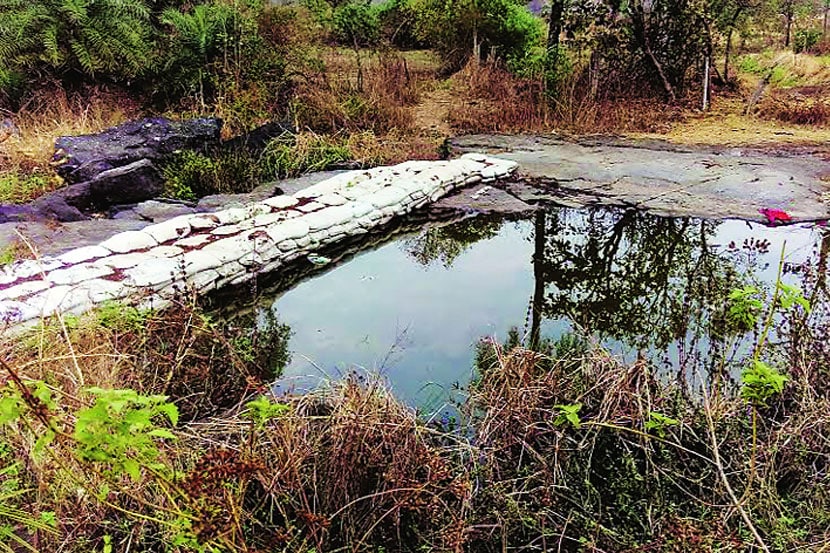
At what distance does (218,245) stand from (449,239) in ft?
6.05

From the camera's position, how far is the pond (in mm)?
3641

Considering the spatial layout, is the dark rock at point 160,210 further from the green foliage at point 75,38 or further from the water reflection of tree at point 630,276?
the green foliage at point 75,38

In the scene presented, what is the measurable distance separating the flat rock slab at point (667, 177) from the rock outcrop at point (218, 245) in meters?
0.77

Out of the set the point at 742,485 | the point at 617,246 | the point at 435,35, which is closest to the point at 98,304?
the point at 742,485

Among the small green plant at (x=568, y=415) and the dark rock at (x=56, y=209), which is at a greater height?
the dark rock at (x=56, y=209)

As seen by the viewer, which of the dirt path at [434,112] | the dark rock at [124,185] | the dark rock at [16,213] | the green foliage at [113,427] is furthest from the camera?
the dirt path at [434,112]

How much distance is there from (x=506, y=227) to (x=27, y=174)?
171 inches

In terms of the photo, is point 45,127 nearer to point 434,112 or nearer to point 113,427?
point 434,112

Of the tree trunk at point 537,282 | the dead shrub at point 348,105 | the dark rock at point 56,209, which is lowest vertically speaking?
the tree trunk at point 537,282

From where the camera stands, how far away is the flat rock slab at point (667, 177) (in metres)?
5.83

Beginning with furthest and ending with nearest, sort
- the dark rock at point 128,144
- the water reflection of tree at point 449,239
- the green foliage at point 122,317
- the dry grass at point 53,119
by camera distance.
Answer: the dry grass at point 53,119 → the dark rock at point 128,144 → the water reflection of tree at point 449,239 → the green foliage at point 122,317

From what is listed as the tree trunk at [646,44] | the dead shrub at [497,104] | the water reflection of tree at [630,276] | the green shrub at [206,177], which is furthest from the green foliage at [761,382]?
the tree trunk at [646,44]

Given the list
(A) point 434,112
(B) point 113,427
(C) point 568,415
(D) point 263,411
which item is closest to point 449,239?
(C) point 568,415

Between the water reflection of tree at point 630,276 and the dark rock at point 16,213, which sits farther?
the dark rock at point 16,213
